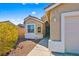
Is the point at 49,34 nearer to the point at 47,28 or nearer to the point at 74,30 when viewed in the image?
the point at 47,28

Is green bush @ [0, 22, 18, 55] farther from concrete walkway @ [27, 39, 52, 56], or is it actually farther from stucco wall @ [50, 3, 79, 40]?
stucco wall @ [50, 3, 79, 40]

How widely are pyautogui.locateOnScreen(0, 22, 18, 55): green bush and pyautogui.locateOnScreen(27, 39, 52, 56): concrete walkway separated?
98cm

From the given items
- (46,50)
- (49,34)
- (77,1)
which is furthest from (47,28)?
(77,1)

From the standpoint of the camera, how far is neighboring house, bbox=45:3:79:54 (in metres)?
9.73

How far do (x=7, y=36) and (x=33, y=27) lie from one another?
1860 mm

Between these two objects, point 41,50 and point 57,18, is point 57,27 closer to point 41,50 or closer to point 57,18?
point 57,18

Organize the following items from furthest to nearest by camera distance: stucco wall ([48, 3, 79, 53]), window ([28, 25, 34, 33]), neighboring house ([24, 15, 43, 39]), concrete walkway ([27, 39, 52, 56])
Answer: window ([28, 25, 34, 33]), neighboring house ([24, 15, 43, 39]), stucco wall ([48, 3, 79, 53]), concrete walkway ([27, 39, 52, 56])

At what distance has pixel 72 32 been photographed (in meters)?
9.85

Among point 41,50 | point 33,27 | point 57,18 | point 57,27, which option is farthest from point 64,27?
point 33,27

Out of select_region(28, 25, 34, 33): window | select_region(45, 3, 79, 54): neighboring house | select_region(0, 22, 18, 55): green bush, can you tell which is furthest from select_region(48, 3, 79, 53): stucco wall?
select_region(0, 22, 18, 55): green bush

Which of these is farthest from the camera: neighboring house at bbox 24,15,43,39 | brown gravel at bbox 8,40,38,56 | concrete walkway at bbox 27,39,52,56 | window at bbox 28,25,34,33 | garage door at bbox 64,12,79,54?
window at bbox 28,25,34,33

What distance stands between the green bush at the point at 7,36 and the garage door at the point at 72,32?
2225mm

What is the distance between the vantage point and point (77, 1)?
9.30 m

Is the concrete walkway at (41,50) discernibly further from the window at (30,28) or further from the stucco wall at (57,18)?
the window at (30,28)
